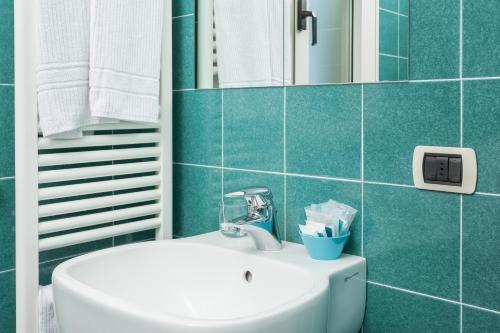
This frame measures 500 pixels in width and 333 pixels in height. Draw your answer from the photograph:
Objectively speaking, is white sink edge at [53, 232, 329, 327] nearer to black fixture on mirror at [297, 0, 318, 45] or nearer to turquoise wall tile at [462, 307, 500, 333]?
turquoise wall tile at [462, 307, 500, 333]

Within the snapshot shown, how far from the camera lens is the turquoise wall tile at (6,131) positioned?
1.39 meters

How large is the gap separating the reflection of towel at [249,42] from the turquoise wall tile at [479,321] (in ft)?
2.26

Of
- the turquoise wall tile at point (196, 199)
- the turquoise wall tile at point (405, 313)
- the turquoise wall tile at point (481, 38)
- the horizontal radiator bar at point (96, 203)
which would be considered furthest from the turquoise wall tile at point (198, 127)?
the turquoise wall tile at point (481, 38)

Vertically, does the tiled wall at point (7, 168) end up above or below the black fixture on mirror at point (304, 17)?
below

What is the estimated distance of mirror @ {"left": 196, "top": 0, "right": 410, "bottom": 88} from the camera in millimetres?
1173

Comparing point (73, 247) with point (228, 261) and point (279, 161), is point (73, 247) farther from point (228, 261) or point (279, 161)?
point (279, 161)

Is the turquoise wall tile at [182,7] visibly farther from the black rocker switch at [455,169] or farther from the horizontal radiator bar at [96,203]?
the black rocker switch at [455,169]

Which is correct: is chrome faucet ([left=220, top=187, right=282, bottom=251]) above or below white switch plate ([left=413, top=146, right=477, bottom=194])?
below

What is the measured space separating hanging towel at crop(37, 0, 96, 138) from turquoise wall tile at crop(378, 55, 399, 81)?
2.39 feet

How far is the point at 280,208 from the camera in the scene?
1.41 m

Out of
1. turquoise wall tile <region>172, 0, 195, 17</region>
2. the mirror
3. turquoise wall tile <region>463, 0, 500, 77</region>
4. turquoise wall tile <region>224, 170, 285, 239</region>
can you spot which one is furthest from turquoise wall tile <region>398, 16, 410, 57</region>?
turquoise wall tile <region>172, 0, 195, 17</region>

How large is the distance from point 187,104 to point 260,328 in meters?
0.89

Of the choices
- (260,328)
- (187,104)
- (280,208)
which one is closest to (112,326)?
(260,328)

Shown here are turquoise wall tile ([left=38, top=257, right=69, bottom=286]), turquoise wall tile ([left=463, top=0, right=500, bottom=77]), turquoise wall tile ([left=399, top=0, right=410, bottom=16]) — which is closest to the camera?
turquoise wall tile ([left=463, top=0, right=500, bottom=77])
